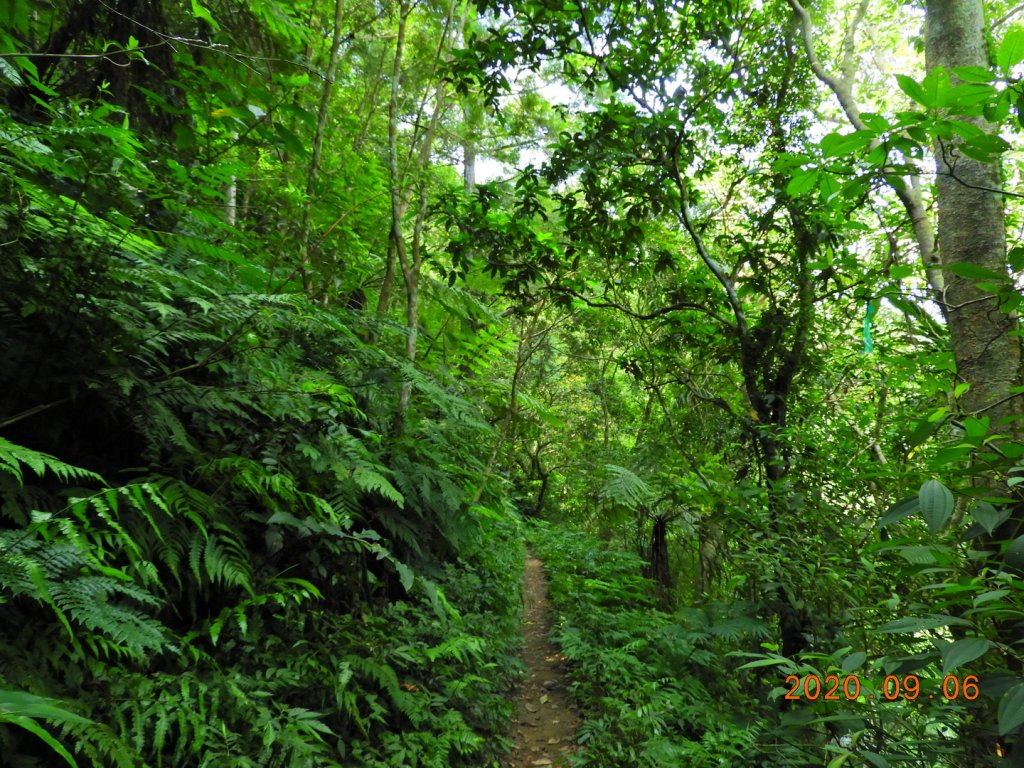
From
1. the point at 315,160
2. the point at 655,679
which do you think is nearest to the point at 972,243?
the point at 315,160

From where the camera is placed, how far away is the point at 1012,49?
1.38 metres

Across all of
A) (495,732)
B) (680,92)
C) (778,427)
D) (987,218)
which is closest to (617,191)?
(680,92)

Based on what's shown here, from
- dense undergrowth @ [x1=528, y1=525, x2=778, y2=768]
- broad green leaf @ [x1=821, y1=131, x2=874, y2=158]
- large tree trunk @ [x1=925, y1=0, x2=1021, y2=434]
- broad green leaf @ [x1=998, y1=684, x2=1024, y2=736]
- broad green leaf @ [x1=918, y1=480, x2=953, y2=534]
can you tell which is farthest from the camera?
dense undergrowth @ [x1=528, y1=525, x2=778, y2=768]

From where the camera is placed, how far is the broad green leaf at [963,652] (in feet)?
3.89

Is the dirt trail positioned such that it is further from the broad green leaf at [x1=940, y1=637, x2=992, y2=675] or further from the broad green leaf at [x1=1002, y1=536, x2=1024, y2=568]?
the broad green leaf at [x1=1002, y1=536, x2=1024, y2=568]

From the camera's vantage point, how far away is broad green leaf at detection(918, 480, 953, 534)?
128 cm

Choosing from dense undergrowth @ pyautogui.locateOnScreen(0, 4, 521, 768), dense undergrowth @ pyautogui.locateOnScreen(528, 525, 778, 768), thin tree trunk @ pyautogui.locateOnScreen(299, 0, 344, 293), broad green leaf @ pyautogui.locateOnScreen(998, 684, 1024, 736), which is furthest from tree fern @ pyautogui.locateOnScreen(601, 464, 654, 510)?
broad green leaf @ pyautogui.locateOnScreen(998, 684, 1024, 736)

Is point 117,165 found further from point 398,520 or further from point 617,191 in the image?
point 617,191

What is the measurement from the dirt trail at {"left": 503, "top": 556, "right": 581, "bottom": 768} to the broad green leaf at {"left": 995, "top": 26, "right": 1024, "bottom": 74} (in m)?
4.49

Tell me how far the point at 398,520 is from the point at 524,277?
2577 mm

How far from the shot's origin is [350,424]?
4.37m

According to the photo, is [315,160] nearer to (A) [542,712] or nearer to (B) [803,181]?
(B) [803,181]

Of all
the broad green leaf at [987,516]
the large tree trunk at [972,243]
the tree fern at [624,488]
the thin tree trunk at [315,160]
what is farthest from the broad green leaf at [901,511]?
the tree fern at [624,488]
